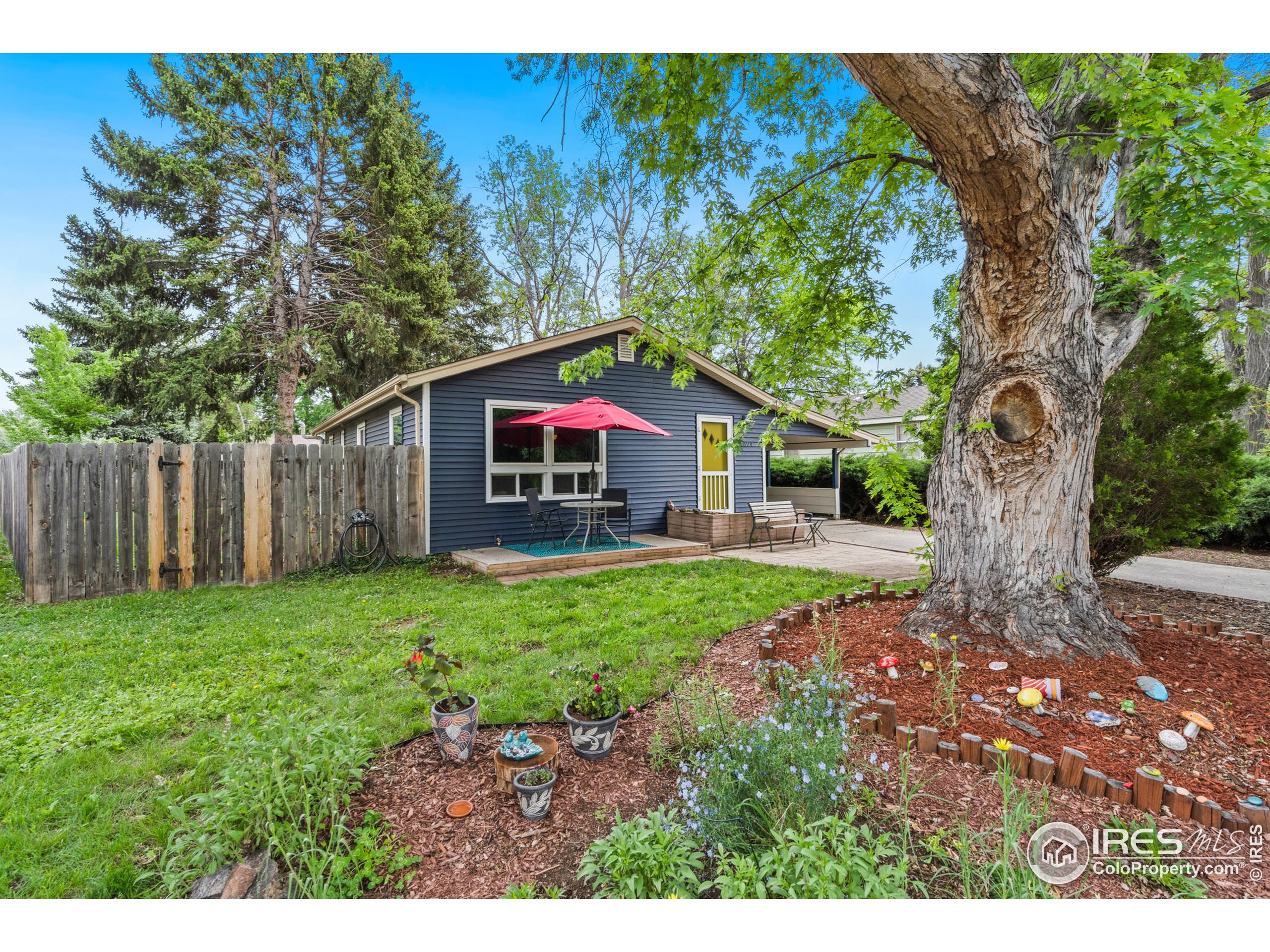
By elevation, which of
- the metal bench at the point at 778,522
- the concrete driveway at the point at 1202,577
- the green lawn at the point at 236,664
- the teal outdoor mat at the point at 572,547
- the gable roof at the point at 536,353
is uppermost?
the gable roof at the point at 536,353

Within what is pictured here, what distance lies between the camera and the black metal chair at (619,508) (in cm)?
841

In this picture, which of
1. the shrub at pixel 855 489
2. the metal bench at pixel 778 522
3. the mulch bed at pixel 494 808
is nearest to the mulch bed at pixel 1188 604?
the mulch bed at pixel 494 808

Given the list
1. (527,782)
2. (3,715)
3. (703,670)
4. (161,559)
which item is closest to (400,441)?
(161,559)

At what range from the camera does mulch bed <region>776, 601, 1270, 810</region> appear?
186 cm

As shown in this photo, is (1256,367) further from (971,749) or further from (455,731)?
(455,731)

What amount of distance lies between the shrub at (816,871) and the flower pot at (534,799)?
0.61 meters

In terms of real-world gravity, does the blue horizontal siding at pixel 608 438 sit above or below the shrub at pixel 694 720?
above

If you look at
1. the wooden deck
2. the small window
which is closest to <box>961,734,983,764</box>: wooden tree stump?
the wooden deck

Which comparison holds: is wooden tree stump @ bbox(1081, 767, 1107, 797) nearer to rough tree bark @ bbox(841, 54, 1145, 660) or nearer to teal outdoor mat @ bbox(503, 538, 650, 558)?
rough tree bark @ bbox(841, 54, 1145, 660)

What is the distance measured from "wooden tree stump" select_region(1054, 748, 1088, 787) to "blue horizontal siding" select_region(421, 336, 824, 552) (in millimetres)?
7120

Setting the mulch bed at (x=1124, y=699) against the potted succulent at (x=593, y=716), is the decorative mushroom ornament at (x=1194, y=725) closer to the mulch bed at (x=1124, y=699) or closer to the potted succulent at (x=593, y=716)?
the mulch bed at (x=1124, y=699)

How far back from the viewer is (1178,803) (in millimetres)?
1616

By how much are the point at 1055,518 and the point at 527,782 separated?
292 cm
